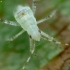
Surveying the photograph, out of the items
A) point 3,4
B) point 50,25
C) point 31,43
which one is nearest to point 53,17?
point 50,25

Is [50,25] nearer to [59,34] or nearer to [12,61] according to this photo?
[59,34]

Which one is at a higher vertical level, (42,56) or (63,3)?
(63,3)

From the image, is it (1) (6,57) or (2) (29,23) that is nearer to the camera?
(1) (6,57)

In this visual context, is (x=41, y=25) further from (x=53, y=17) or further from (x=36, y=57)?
(x=36, y=57)

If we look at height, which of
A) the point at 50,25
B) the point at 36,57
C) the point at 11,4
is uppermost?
the point at 11,4

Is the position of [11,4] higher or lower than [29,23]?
higher

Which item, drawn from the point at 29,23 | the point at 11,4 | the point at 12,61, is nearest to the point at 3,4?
the point at 11,4
